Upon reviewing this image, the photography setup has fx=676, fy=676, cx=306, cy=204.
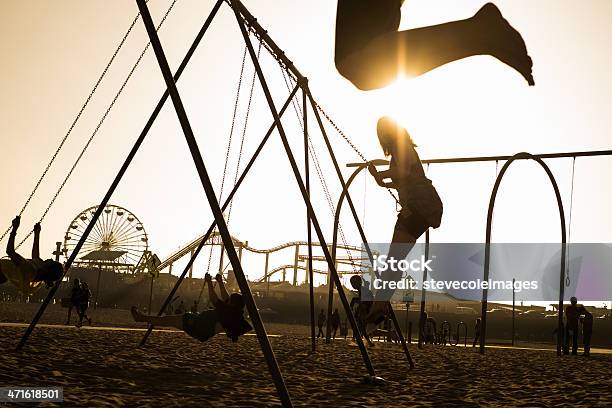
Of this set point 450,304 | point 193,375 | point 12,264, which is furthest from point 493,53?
point 450,304

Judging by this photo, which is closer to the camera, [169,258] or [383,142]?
[383,142]

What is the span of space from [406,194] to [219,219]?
1.50m

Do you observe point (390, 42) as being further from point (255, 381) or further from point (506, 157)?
point (506, 157)

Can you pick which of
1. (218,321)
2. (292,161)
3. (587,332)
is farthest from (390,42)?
(587,332)

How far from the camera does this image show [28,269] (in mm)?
7480

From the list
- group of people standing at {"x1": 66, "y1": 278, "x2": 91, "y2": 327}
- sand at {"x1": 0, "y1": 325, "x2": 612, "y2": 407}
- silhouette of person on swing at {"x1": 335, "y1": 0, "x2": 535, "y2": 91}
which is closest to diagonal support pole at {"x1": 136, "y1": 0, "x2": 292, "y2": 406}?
sand at {"x1": 0, "y1": 325, "x2": 612, "y2": 407}

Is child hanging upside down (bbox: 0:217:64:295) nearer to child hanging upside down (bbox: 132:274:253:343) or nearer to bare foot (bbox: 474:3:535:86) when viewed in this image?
child hanging upside down (bbox: 132:274:253:343)

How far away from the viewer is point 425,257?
12547mm

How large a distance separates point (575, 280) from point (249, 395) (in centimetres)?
1528

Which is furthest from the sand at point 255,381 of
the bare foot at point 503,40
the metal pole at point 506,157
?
the metal pole at point 506,157

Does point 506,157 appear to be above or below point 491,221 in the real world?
above

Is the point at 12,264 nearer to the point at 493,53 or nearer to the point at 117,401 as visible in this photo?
the point at 117,401

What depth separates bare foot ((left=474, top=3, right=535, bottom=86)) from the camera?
8.11ft

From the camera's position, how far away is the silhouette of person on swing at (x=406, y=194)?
4.58 metres
